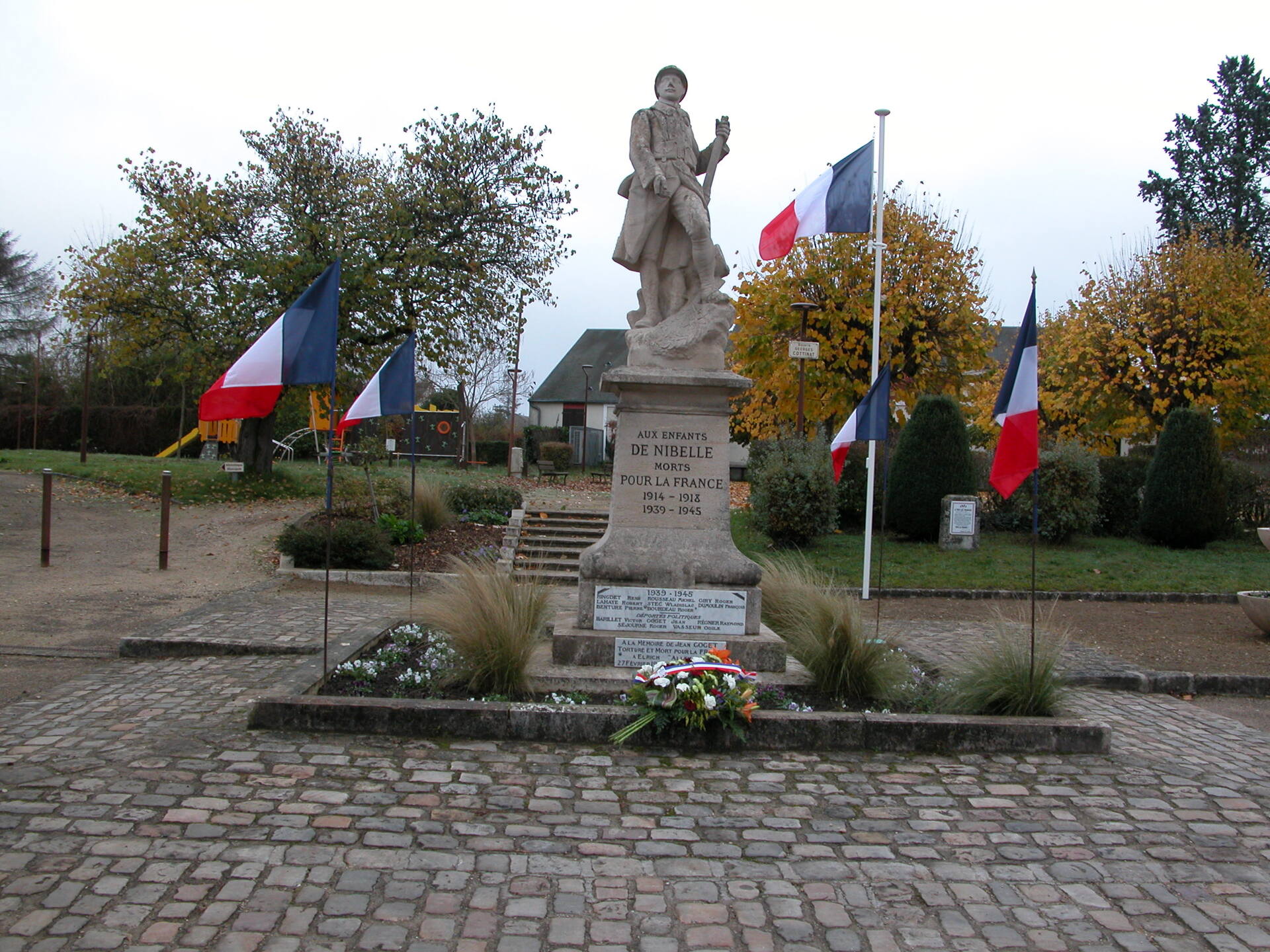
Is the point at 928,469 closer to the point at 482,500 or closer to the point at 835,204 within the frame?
the point at 835,204

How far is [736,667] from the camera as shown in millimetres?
5332

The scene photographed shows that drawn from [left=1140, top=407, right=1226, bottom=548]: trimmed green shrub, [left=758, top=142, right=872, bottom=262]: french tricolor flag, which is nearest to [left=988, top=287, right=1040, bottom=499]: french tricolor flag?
[left=758, top=142, right=872, bottom=262]: french tricolor flag

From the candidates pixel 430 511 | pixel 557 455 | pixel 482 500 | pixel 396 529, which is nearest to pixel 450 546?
pixel 396 529

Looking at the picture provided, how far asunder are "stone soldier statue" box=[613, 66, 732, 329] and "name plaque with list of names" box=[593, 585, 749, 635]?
2062 mm

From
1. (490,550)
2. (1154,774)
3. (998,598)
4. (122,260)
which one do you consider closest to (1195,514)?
(998,598)

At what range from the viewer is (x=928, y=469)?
16062mm

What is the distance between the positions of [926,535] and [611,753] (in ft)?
40.5

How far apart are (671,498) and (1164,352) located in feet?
64.3

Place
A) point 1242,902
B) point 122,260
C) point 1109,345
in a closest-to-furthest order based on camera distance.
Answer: point 1242,902 → point 122,260 → point 1109,345

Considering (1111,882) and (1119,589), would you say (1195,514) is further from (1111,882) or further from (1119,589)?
(1111,882)

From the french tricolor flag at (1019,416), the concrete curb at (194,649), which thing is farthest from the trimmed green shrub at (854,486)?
the concrete curb at (194,649)

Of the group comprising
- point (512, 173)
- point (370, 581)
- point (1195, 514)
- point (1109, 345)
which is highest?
point (512, 173)

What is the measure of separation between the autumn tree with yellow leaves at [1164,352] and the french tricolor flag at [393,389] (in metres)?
17.0

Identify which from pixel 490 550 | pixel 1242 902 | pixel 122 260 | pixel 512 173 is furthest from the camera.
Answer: pixel 512 173
